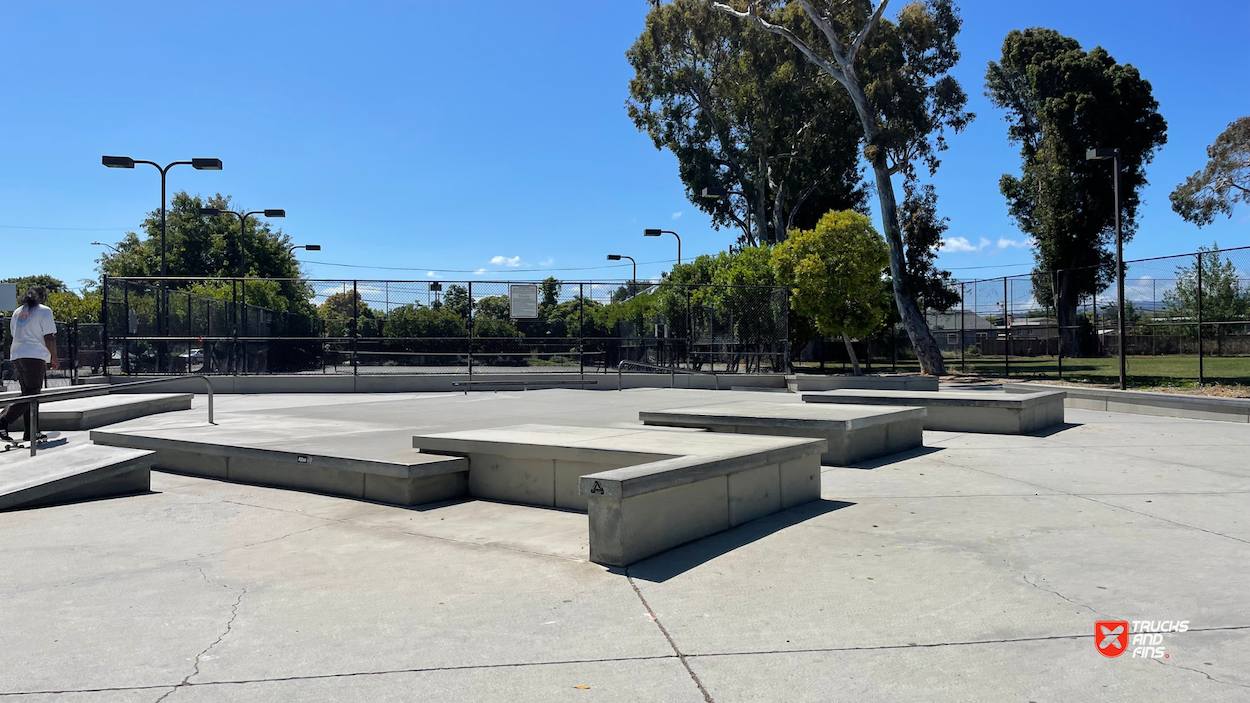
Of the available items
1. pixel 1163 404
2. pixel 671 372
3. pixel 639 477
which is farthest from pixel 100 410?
pixel 1163 404

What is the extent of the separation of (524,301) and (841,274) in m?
9.76

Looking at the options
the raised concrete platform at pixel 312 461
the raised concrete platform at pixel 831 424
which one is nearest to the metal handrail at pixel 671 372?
the raised concrete platform at pixel 831 424

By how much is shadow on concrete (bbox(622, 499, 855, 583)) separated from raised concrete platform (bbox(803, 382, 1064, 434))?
5375mm

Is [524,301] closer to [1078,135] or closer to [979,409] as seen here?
[979,409]

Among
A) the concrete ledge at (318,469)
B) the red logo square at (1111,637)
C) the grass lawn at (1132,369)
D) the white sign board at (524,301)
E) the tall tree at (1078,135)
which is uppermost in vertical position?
the tall tree at (1078,135)

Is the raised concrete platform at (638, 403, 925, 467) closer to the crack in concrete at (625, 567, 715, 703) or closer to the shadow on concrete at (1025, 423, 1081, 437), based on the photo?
the shadow on concrete at (1025, 423, 1081, 437)

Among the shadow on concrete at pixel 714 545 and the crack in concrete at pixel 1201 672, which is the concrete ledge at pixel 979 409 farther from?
the crack in concrete at pixel 1201 672

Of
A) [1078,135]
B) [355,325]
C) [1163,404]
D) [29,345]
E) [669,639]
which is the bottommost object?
[669,639]

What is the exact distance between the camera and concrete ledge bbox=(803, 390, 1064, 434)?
447 inches

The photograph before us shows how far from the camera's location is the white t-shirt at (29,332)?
32.9 feet

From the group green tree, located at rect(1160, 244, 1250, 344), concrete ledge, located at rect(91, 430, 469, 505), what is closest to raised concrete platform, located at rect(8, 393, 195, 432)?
concrete ledge, located at rect(91, 430, 469, 505)

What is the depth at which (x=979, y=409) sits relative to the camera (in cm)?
1164

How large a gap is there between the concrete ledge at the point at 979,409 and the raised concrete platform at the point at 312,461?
266 inches

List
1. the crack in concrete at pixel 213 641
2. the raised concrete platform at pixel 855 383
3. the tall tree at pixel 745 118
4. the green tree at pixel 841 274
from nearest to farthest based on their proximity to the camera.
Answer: the crack in concrete at pixel 213 641, the raised concrete platform at pixel 855 383, the green tree at pixel 841 274, the tall tree at pixel 745 118
